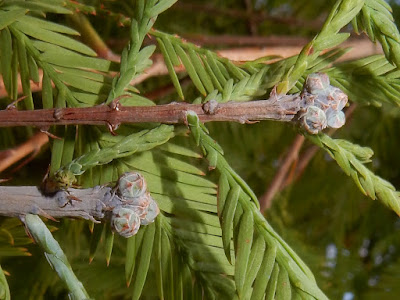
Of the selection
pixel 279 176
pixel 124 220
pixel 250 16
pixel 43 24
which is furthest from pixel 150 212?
pixel 250 16

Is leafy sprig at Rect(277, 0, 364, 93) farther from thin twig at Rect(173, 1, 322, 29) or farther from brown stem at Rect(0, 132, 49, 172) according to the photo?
thin twig at Rect(173, 1, 322, 29)

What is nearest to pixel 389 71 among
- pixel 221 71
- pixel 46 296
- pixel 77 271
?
pixel 221 71

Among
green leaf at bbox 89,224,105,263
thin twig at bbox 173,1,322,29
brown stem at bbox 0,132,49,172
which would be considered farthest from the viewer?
thin twig at bbox 173,1,322,29

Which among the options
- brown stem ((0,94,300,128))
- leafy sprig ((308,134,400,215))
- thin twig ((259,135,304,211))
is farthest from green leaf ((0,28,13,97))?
thin twig ((259,135,304,211))

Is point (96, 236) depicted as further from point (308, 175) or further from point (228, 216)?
point (308, 175)

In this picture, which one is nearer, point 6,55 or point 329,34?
point 329,34

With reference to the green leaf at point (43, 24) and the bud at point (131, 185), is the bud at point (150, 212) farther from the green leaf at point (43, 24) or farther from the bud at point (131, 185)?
Result: the green leaf at point (43, 24)

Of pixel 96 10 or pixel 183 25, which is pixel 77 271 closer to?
pixel 96 10

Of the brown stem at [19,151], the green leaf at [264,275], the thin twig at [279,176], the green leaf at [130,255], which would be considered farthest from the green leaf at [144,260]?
the thin twig at [279,176]
